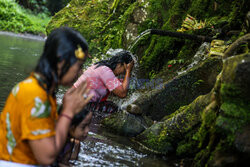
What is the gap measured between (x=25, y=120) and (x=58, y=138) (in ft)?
0.94

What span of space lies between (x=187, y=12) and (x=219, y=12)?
864mm

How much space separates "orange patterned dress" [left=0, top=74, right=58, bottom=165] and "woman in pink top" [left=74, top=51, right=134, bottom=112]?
2.85m

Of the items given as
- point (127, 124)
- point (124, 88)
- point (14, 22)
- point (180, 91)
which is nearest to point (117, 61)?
point (124, 88)

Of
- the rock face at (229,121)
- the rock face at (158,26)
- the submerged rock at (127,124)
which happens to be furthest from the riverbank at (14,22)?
the rock face at (229,121)

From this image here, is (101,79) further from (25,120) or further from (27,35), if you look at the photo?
(27,35)

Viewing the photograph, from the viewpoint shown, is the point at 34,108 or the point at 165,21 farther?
the point at 165,21

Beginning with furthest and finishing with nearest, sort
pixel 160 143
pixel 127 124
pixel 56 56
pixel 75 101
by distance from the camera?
1. pixel 127 124
2. pixel 160 143
3. pixel 75 101
4. pixel 56 56

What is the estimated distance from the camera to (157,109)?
624 cm

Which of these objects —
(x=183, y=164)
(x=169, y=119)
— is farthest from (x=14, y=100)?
(x=169, y=119)

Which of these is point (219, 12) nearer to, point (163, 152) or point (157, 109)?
point (157, 109)

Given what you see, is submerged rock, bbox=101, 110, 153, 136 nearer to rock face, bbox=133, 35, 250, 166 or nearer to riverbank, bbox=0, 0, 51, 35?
rock face, bbox=133, 35, 250, 166

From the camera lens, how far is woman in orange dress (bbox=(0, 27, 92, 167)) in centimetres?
205

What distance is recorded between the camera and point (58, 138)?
2176 millimetres

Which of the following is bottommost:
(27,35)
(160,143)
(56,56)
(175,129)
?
(160,143)
